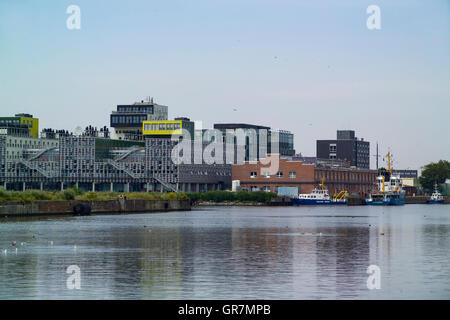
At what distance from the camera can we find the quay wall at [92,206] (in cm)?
11888

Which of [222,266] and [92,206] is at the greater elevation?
[92,206]

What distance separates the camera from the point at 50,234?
78.3 m

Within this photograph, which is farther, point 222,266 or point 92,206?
point 92,206

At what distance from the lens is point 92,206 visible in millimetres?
145875

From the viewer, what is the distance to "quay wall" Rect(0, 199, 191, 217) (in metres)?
119

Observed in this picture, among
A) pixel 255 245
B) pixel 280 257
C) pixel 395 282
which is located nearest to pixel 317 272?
pixel 395 282

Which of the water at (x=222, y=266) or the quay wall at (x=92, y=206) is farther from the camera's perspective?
the quay wall at (x=92, y=206)

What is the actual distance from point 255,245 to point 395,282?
975 inches

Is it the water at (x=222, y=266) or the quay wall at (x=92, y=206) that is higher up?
A: the quay wall at (x=92, y=206)

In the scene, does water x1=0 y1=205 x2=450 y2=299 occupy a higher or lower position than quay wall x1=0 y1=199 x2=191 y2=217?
lower

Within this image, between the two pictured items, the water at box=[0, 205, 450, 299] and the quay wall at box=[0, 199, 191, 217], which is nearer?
the water at box=[0, 205, 450, 299]
